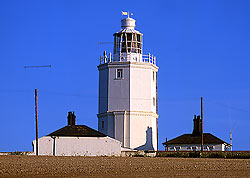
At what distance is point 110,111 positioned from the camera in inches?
2383

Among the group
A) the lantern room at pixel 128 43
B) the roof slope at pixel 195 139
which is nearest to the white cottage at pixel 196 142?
the roof slope at pixel 195 139

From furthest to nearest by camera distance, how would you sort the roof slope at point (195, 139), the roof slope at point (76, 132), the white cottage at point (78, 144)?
1. the roof slope at point (195, 139)
2. the roof slope at point (76, 132)
3. the white cottage at point (78, 144)

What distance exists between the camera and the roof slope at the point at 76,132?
57.3m

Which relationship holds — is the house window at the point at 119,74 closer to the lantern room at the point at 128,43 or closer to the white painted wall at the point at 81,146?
the lantern room at the point at 128,43

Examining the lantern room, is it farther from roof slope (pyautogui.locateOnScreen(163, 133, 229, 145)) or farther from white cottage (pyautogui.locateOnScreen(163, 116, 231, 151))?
roof slope (pyautogui.locateOnScreen(163, 133, 229, 145))

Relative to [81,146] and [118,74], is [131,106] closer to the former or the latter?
[118,74]

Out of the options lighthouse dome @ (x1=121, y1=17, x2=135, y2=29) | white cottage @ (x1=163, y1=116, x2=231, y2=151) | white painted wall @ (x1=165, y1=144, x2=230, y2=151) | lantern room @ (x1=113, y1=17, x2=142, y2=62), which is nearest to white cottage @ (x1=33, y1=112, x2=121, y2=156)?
lantern room @ (x1=113, y1=17, x2=142, y2=62)

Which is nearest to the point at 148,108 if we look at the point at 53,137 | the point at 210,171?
the point at 53,137

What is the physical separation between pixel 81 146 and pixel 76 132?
1429 millimetres

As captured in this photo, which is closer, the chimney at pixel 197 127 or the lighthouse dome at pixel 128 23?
the lighthouse dome at pixel 128 23

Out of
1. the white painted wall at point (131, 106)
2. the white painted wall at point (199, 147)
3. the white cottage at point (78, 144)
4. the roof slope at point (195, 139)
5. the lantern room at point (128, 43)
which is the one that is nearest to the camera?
the white cottage at point (78, 144)

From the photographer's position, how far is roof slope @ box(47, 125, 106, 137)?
57.3 m

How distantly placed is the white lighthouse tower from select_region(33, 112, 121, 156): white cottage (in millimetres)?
2858

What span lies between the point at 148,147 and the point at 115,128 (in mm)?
3257
